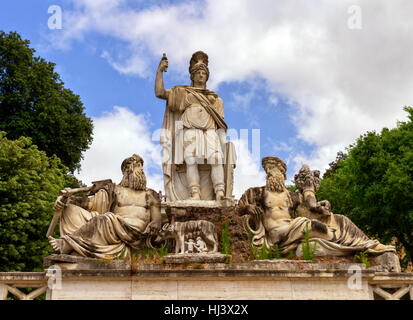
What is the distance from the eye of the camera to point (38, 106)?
26.7m

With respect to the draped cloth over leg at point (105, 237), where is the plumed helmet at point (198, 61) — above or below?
above

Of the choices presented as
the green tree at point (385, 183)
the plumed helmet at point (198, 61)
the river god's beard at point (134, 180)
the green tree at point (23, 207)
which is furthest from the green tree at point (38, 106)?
the river god's beard at point (134, 180)

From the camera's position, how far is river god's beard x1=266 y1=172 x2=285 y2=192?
32.1 ft

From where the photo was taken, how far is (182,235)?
8.74 meters

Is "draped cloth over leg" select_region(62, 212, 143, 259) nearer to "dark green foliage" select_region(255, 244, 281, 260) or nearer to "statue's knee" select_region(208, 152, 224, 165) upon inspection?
"dark green foliage" select_region(255, 244, 281, 260)

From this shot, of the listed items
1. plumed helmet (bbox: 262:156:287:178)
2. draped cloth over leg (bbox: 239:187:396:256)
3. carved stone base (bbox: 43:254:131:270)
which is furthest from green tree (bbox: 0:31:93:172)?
draped cloth over leg (bbox: 239:187:396:256)

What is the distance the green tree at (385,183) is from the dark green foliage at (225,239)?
13536mm

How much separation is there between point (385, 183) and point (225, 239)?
48.1 ft

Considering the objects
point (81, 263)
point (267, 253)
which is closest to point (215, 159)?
point (267, 253)

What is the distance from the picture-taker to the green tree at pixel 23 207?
1808cm

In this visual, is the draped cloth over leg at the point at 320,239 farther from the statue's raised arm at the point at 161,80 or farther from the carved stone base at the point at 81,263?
the statue's raised arm at the point at 161,80

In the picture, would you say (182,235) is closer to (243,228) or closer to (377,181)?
(243,228)

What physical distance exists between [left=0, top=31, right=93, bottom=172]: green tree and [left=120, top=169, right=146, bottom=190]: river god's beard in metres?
→ 17.2
